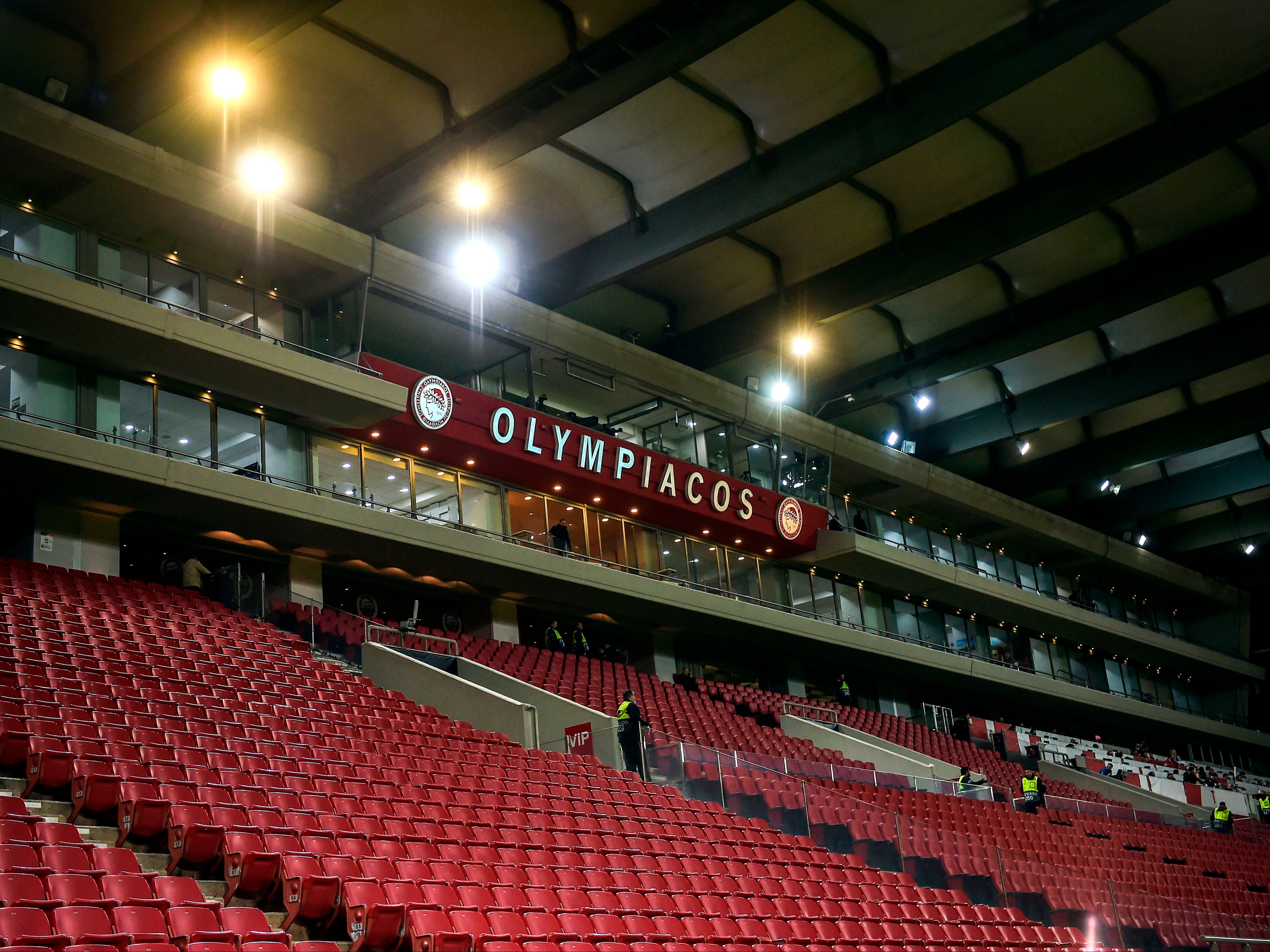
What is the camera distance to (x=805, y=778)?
1461cm

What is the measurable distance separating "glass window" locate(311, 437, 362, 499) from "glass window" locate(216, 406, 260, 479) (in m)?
1.12

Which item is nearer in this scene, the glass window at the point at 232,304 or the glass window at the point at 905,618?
the glass window at the point at 232,304

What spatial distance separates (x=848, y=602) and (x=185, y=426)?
1746cm

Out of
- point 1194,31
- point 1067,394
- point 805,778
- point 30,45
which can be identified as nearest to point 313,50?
point 30,45

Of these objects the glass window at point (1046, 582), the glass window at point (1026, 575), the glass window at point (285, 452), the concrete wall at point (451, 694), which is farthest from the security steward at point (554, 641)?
the glass window at point (1046, 582)

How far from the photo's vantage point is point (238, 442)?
17.9m

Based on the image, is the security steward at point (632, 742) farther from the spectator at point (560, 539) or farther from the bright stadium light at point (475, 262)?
the bright stadium light at point (475, 262)

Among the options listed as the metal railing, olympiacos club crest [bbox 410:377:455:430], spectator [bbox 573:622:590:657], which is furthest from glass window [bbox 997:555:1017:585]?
olympiacos club crest [bbox 410:377:455:430]

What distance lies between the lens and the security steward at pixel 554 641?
21.2m

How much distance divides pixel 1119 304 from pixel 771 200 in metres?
8.67

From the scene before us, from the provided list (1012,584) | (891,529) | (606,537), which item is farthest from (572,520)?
(1012,584)

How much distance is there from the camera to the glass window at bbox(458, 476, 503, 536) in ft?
69.2

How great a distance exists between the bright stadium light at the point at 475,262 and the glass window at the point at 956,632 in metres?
18.3

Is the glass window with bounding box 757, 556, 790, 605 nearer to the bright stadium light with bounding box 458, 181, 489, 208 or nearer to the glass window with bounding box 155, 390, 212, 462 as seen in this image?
the bright stadium light with bounding box 458, 181, 489, 208
